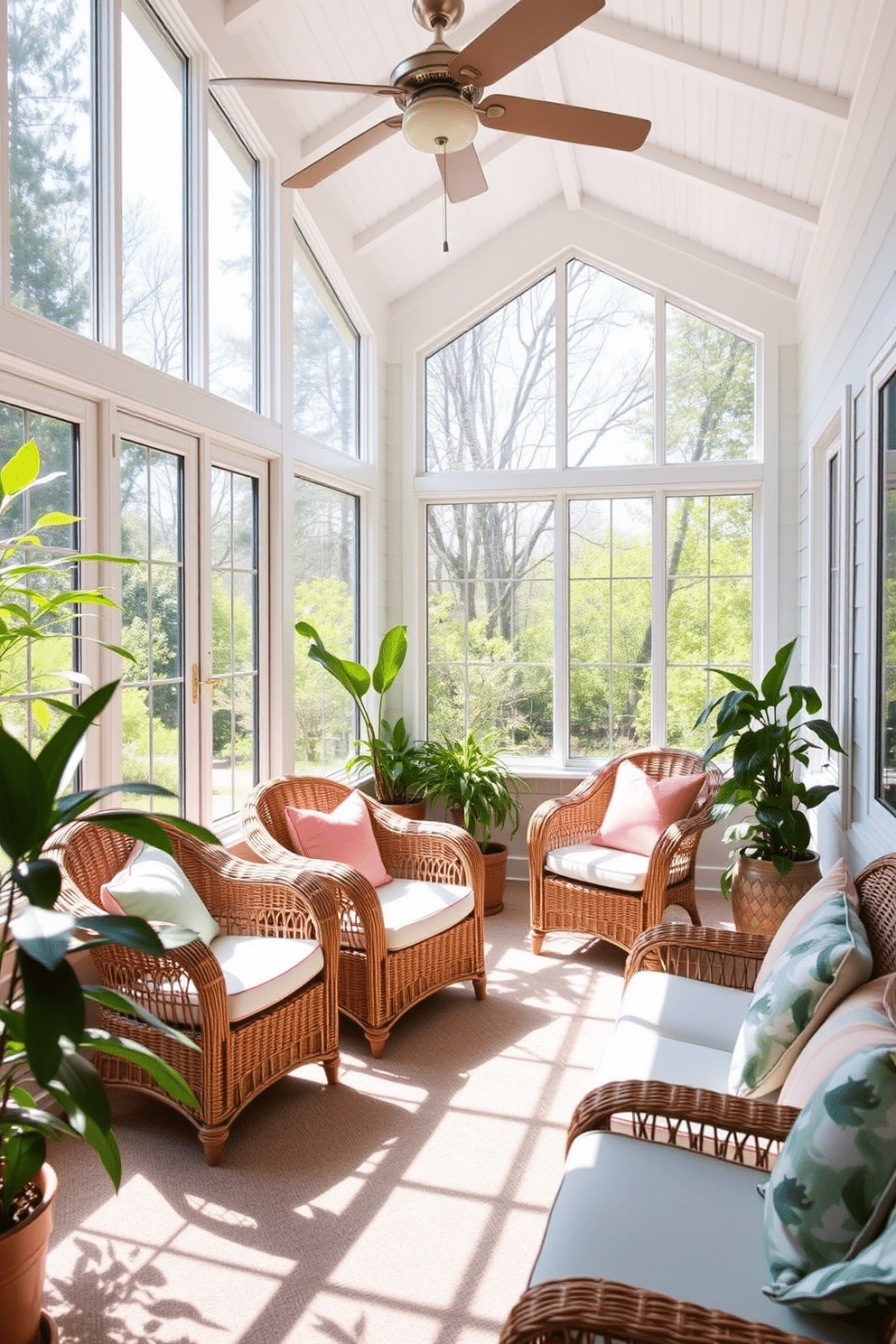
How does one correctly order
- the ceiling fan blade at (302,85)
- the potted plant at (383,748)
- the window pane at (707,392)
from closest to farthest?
the ceiling fan blade at (302,85) < the potted plant at (383,748) < the window pane at (707,392)

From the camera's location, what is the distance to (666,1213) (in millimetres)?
1685

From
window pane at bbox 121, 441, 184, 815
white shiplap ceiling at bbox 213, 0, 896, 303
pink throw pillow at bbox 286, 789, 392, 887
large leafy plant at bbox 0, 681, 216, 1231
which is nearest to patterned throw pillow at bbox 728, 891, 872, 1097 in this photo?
large leafy plant at bbox 0, 681, 216, 1231

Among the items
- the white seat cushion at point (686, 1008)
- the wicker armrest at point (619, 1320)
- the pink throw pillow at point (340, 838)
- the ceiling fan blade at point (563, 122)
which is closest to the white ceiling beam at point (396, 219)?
the ceiling fan blade at point (563, 122)

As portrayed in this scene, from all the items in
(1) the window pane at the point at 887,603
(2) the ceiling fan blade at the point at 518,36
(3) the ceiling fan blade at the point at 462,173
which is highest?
(3) the ceiling fan blade at the point at 462,173

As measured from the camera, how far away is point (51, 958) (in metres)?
1.24

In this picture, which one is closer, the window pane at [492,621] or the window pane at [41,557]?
the window pane at [41,557]

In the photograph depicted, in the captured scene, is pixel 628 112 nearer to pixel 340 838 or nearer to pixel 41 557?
pixel 41 557

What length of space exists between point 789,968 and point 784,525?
3.68 m

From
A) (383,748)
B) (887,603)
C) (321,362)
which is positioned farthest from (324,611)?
(887,603)

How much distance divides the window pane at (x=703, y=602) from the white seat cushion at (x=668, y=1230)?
378cm


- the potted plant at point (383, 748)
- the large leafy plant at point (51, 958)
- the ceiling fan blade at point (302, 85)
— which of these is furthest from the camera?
the potted plant at point (383, 748)

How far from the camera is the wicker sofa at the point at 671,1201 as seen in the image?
4.42ft

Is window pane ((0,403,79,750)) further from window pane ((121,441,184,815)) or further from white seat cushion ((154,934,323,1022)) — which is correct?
white seat cushion ((154,934,323,1022))

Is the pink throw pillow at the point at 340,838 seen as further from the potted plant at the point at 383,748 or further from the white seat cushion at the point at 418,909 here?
the potted plant at the point at 383,748
